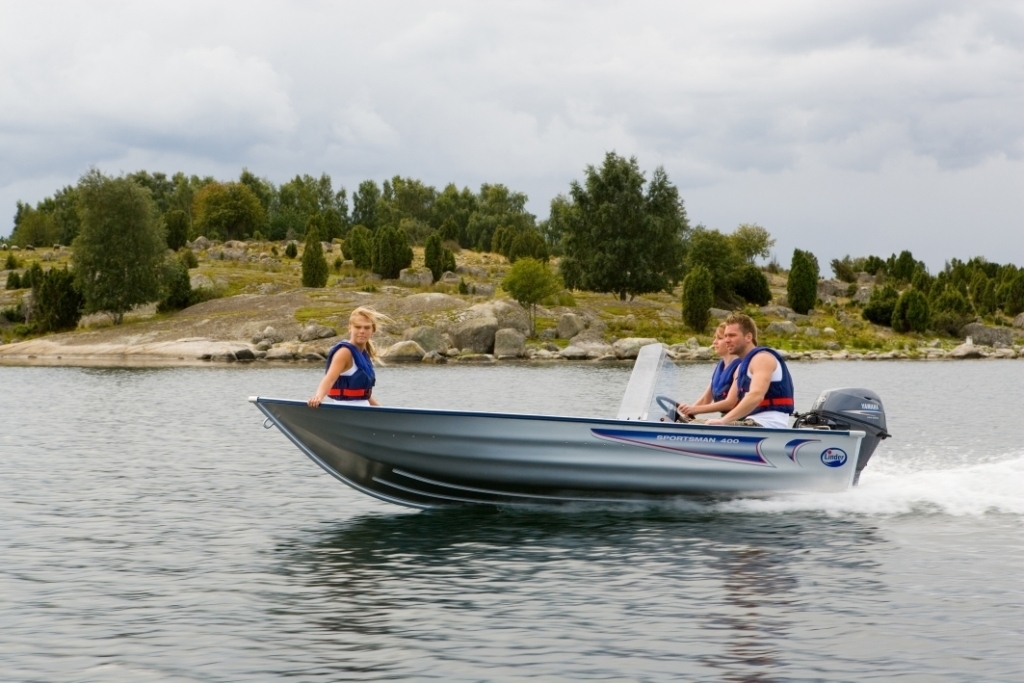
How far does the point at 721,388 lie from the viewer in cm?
1304

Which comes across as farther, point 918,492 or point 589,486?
point 918,492

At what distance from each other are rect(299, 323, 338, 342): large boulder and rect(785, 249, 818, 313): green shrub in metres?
30.6

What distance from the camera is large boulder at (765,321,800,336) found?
65.0 metres

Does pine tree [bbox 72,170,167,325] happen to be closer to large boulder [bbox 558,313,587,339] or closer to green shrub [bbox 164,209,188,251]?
large boulder [bbox 558,313,587,339]

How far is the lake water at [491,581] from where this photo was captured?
779 cm

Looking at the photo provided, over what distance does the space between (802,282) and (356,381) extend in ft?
214

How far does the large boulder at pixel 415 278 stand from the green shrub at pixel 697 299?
23357mm

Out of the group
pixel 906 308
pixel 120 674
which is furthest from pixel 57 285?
pixel 120 674

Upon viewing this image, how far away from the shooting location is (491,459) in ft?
40.9

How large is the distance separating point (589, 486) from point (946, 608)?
4388 mm

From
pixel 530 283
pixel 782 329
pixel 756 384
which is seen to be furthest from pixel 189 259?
pixel 756 384

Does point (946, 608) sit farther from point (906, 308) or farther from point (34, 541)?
point (906, 308)

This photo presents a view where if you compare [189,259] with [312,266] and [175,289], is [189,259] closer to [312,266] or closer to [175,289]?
[175,289]

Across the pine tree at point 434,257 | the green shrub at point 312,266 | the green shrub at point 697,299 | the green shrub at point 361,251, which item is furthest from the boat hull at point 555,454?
the green shrub at point 361,251
